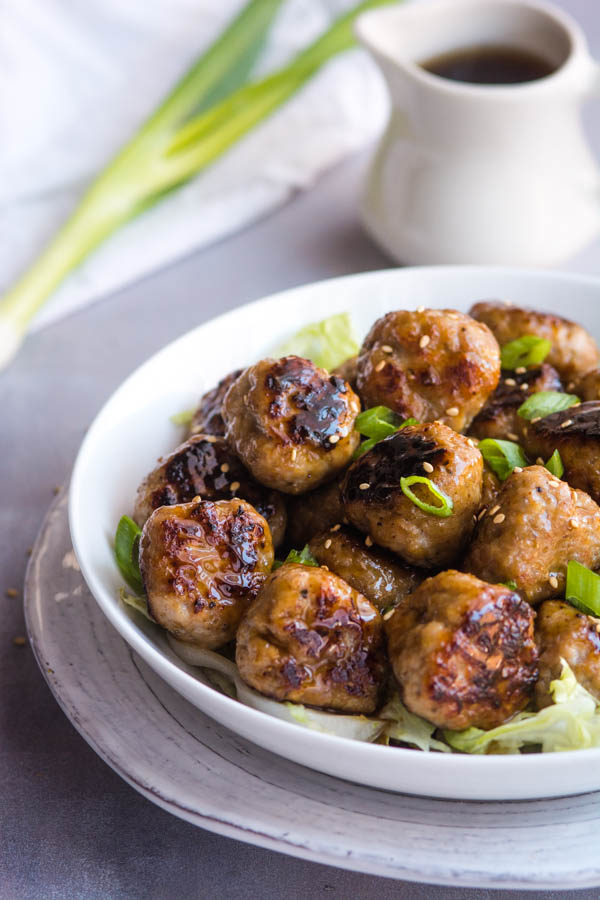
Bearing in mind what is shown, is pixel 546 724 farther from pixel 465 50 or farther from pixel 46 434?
pixel 465 50

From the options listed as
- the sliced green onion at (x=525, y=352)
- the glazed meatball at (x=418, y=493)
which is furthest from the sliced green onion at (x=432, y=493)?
the sliced green onion at (x=525, y=352)

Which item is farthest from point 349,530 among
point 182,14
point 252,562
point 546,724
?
point 182,14

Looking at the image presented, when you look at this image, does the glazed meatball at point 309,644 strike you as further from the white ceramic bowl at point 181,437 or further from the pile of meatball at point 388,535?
the white ceramic bowl at point 181,437

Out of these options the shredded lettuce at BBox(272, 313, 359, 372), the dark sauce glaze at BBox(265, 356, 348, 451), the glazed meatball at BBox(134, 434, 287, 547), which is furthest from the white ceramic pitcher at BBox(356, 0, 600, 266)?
the glazed meatball at BBox(134, 434, 287, 547)

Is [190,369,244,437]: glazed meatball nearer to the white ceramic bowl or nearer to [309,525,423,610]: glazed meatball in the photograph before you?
the white ceramic bowl

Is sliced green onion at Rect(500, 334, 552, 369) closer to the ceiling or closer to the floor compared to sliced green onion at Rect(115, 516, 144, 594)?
closer to the ceiling

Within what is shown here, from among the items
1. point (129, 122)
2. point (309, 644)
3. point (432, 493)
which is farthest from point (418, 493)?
point (129, 122)
